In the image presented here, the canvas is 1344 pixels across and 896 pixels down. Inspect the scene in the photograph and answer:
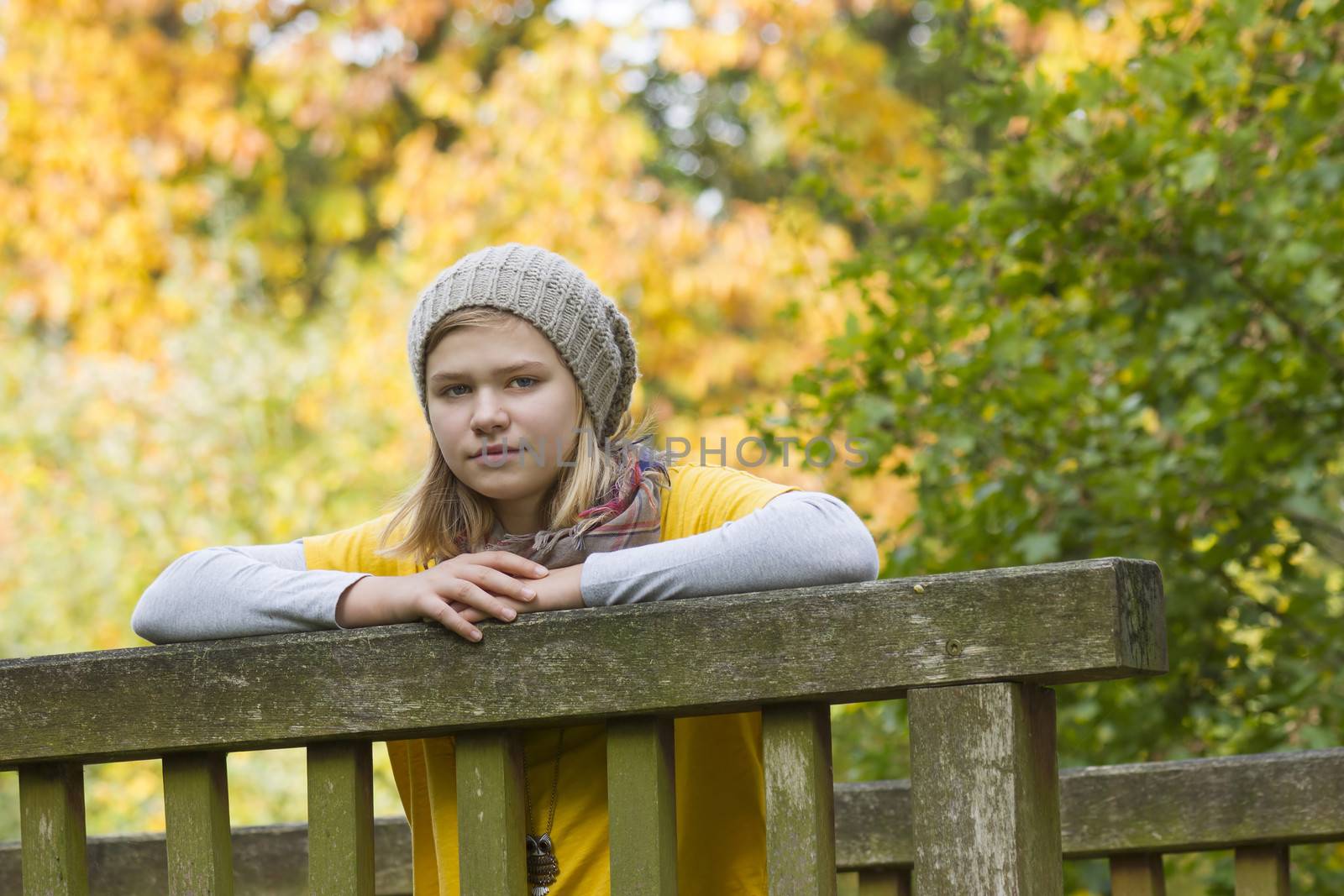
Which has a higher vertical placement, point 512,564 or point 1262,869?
point 512,564

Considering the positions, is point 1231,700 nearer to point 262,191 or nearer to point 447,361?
point 447,361

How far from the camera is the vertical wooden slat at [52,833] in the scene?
5.11ft

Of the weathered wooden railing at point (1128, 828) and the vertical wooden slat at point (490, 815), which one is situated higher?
the vertical wooden slat at point (490, 815)

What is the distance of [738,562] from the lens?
1.51m

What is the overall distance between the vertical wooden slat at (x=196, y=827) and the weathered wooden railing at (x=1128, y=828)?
70 cm

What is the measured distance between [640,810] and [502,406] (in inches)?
26.5

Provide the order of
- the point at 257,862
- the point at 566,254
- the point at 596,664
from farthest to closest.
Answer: the point at 566,254
the point at 257,862
the point at 596,664

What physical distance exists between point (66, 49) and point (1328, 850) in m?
8.05

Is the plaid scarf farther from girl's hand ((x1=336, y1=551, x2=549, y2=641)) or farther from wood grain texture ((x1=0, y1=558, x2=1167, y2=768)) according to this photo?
wood grain texture ((x1=0, y1=558, x2=1167, y2=768))

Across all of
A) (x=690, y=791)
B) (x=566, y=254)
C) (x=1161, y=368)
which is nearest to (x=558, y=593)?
(x=690, y=791)

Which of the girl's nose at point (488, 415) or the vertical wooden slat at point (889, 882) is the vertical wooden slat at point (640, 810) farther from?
the vertical wooden slat at point (889, 882)

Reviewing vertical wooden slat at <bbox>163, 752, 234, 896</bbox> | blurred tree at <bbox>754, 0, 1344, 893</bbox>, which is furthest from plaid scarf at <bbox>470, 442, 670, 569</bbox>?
blurred tree at <bbox>754, 0, 1344, 893</bbox>

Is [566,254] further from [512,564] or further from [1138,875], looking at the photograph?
[512,564]

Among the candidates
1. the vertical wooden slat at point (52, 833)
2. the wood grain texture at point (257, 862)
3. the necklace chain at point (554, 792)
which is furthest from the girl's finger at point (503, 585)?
the wood grain texture at point (257, 862)
